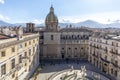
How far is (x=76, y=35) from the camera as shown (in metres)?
88.8

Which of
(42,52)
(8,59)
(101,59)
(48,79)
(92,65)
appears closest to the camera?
(8,59)

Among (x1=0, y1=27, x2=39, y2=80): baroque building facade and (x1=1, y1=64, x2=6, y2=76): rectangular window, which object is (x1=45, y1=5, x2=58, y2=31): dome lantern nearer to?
(x1=0, y1=27, x2=39, y2=80): baroque building facade

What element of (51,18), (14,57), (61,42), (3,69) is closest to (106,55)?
(61,42)

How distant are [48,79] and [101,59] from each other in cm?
2152

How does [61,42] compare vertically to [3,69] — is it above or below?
above

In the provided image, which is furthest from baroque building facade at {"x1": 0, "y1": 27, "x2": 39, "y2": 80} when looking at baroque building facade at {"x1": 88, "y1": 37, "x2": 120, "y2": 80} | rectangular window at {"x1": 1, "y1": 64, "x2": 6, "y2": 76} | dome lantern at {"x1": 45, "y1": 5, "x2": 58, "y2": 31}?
dome lantern at {"x1": 45, "y1": 5, "x2": 58, "y2": 31}

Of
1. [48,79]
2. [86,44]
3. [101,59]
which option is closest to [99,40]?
[101,59]

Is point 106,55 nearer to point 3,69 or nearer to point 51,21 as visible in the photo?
point 51,21

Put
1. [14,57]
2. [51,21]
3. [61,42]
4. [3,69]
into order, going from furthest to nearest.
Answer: [51,21]
[61,42]
[14,57]
[3,69]

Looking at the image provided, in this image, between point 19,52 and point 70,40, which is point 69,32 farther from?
point 19,52

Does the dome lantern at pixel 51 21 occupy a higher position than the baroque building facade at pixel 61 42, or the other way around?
the dome lantern at pixel 51 21

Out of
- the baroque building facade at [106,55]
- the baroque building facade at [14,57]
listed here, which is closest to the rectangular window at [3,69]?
the baroque building facade at [14,57]

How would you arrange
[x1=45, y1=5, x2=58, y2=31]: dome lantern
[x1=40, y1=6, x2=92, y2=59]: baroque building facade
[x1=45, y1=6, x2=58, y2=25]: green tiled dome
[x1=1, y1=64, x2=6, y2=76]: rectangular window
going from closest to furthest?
[x1=1, y1=64, x2=6, y2=76]: rectangular window < [x1=40, y1=6, x2=92, y2=59]: baroque building facade < [x1=45, y1=5, x2=58, y2=31]: dome lantern < [x1=45, y1=6, x2=58, y2=25]: green tiled dome

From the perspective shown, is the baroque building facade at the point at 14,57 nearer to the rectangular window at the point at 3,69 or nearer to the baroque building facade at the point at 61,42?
the rectangular window at the point at 3,69
